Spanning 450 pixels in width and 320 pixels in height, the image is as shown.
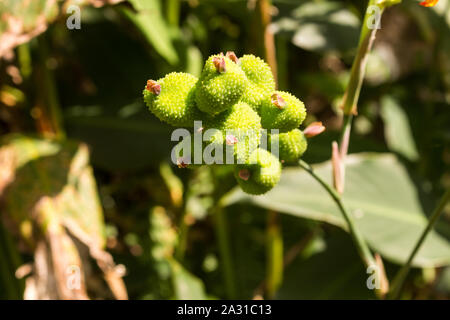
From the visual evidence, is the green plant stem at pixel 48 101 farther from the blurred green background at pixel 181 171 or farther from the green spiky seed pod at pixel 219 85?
the green spiky seed pod at pixel 219 85

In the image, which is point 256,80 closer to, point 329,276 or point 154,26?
point 154,26

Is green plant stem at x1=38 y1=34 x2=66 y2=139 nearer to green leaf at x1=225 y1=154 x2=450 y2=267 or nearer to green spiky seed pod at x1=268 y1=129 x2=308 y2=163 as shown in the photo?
green leaf at x1=225 y1=154 x2=450 y2=267

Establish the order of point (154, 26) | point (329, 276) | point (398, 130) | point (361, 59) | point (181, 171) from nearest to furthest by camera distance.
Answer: point (361, 59), point (154, 26), point (329, 276), point (181, 171), point (398, 130)

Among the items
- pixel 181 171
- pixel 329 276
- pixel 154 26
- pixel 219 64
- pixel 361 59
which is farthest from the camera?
pixel 181 171

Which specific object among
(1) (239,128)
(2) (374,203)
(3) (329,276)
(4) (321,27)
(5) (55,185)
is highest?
(4) (321,27)

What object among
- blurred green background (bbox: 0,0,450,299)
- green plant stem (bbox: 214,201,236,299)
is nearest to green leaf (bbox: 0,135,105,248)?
blurred green background (bbox: 0,0,450,299)

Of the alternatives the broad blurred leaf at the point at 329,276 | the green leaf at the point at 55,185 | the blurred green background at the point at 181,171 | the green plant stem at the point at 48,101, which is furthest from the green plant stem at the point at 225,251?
the green plant stem at the point at 48,101

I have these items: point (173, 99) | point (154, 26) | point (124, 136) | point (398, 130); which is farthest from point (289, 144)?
point (398, 130)
